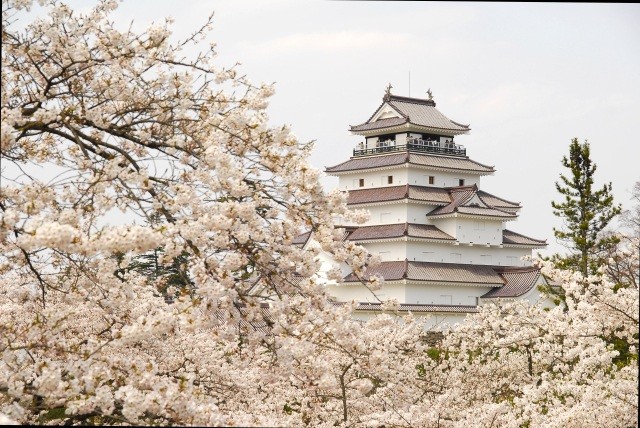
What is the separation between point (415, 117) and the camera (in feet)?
148

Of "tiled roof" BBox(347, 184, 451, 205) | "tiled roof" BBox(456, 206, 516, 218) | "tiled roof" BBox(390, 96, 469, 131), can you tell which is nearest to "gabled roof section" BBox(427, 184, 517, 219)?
"tiled roof" BBox(456, 206, 516, 218)

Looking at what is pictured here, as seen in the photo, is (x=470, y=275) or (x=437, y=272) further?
(x=470, y=275)

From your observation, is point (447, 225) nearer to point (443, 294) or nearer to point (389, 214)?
point (389, 214)

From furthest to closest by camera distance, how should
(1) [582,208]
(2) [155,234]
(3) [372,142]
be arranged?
(3) [372,142], (1) [582,208], (2) [155,234]

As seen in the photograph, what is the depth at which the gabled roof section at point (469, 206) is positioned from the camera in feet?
138

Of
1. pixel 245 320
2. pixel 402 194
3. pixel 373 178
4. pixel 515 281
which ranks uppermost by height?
pixel 373 178

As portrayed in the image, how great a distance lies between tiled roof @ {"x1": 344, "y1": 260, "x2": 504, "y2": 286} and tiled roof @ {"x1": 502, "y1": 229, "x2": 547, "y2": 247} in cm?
198

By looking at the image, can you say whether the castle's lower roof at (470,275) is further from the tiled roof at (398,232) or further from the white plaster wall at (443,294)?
the tiled roof at (398,232)

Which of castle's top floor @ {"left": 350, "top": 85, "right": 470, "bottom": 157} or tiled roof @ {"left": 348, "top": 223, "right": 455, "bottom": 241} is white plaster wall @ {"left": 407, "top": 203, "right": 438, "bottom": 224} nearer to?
tiled roof @ {"left": 348, "top": 223, "right": 455, "bottom": 241}

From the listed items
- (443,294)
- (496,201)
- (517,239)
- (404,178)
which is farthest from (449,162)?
(443,294)

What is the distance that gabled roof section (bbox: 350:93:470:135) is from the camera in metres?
44.5

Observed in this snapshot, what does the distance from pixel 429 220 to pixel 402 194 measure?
213cm

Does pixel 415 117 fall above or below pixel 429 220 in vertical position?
above

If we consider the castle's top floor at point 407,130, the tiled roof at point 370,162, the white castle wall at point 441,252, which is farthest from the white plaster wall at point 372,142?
the white castle wall at point 441,252
